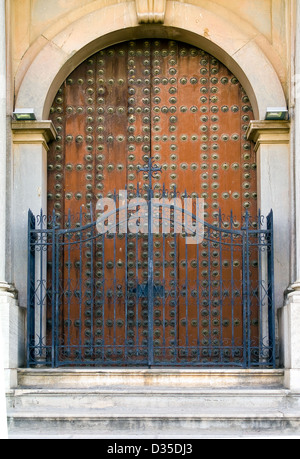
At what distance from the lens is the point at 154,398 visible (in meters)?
9.36

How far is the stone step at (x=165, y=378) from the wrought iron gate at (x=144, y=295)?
46 cm

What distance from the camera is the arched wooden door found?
1070 centimetres

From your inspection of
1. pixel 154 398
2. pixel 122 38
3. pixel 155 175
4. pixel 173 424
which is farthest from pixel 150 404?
pixel 122 38

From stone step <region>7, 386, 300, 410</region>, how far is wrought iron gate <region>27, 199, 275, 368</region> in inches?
28.8

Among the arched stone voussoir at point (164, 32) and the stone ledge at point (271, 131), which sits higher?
the arched stone voussoir at point (164, 32)

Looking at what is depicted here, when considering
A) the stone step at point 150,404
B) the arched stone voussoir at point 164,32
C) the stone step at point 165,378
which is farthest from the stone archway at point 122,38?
the stone step at point 150,404

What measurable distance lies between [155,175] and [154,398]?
2906 mm

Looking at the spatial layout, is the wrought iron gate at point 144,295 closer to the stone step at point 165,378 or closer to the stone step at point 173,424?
the stone step at point 165,378

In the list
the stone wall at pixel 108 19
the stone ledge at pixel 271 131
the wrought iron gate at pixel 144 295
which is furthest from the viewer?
the stone wall at pixel 108 19

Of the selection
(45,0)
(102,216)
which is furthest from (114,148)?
(45,0)

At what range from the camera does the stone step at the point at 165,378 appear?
9586 millimetres

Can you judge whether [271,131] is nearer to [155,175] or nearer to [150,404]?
[155,175]

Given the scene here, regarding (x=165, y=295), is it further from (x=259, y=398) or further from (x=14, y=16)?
(x=14, y=16)

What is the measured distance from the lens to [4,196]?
1008 centimetres
